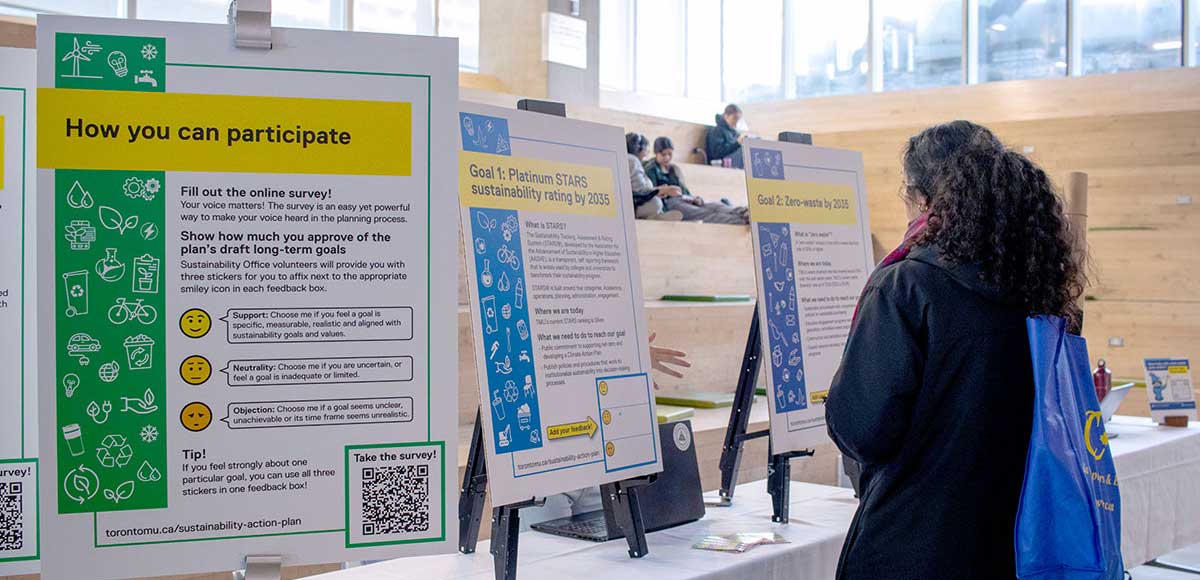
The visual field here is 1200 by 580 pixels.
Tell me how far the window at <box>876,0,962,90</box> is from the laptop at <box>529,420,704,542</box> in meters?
8.39

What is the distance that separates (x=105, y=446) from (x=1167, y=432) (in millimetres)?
3742

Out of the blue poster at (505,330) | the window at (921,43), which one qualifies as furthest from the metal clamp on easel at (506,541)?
the window at (921,43)

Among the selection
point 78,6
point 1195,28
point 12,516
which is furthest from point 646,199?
point 1195,28

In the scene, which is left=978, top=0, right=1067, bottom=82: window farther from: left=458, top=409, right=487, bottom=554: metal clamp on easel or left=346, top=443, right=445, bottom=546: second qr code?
left=346, top=443, right=445, bottom=546: second qr code

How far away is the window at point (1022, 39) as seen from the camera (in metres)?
9.43

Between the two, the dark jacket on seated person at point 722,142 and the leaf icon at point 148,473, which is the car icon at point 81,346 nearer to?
the leaf icon at point 148,473

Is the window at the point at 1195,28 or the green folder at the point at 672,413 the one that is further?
the window at the point at 1195,28

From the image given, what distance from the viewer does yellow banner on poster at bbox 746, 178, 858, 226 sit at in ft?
9.21

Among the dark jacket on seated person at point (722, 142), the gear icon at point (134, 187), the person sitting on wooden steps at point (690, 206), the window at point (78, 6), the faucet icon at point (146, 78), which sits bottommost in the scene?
the gear icon at point (134, 187)

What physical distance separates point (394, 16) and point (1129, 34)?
632cm

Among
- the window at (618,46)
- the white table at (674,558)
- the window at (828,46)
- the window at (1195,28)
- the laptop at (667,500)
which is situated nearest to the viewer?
the white table at (674,558)

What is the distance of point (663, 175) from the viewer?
7223 mm

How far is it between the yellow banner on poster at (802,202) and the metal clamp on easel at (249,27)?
1452 mm

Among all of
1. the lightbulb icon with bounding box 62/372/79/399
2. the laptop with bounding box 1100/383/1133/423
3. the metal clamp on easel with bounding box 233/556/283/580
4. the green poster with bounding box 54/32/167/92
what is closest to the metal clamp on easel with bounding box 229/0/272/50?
the green poster with bounding box 54/32/167/92
